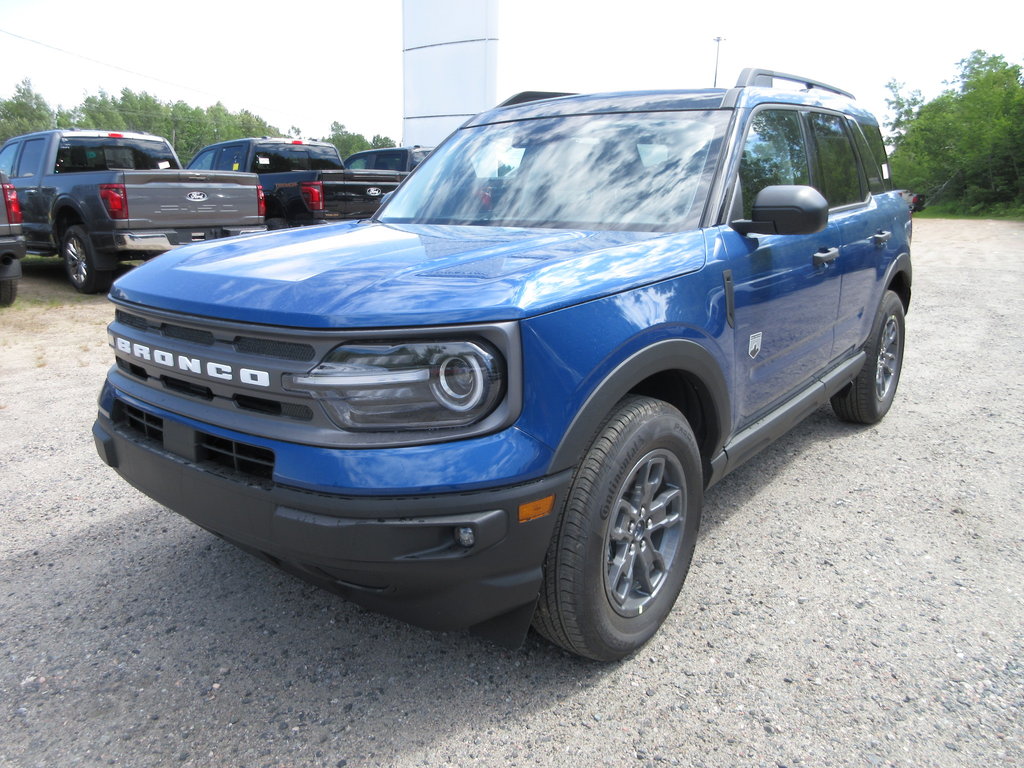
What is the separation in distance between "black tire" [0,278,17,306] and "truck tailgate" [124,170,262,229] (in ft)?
4.88

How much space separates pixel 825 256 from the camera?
3590 mm

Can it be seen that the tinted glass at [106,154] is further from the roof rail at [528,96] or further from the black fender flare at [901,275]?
the black fender flare at [901,275]

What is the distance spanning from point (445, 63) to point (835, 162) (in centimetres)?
2251

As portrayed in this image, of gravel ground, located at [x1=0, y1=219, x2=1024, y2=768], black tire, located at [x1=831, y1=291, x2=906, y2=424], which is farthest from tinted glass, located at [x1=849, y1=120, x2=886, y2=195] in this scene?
gravel ground, located at [x1=0, y1=219, x2=1024, y2=768]

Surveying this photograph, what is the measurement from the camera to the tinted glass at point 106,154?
33.3 feet

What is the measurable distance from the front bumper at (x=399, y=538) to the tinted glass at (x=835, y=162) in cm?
274

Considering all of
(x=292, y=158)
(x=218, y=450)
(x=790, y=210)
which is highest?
(x=292, y=158)

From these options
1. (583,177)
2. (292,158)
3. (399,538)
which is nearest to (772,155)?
(583,177)

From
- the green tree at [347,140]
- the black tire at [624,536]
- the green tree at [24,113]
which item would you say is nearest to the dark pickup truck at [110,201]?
the black tire at [624,536]

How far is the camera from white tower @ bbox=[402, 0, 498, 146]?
23672mm

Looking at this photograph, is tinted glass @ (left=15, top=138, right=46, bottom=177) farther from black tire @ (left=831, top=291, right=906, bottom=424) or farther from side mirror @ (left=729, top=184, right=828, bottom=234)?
side mirror @ (left=729, top=184, right=828, bottom=234)

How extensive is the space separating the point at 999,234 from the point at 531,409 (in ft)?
84.2

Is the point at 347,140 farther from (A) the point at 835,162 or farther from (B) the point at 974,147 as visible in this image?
(A) the point at 835,162

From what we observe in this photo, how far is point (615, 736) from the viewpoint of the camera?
2.21 m
